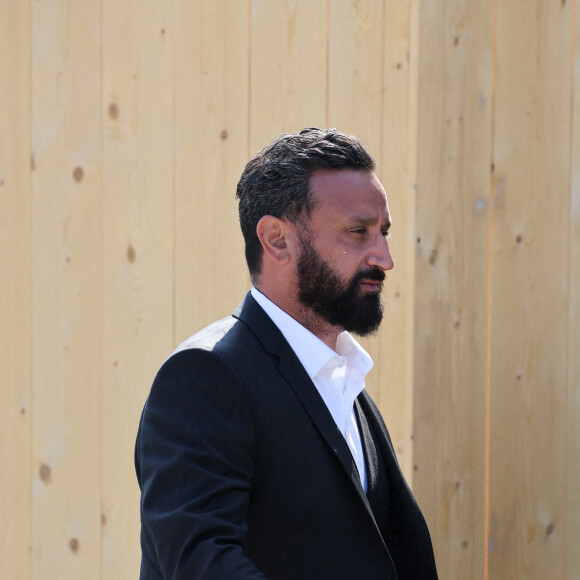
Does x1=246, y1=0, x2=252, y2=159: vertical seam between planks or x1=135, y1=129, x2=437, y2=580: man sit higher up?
x1=246, y1=0, x2=252, y2=159: vertical seam between planks

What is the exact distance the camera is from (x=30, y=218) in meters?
2.88

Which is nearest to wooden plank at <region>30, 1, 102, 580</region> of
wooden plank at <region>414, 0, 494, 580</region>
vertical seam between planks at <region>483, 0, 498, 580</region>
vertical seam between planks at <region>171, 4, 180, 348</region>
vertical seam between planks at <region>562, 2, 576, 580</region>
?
vertical seam between planks at <region>171, 4, 180, 348</region>

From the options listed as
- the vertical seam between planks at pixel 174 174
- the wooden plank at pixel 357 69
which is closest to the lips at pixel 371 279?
the wooden plank at pixel 357 69

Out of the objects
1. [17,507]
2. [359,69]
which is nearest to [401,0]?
[359,69]

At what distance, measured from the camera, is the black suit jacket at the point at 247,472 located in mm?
1353

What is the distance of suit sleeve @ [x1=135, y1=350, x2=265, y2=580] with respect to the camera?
1335 millimetres

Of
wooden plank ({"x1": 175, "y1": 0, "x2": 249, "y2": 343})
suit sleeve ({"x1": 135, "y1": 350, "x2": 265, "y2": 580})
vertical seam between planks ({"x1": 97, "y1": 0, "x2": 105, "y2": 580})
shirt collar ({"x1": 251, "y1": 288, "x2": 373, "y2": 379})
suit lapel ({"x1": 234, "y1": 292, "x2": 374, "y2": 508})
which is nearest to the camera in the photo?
suit sleeve ({"x1": 135, "y1": 350, "x2": 265, "y2": 580})

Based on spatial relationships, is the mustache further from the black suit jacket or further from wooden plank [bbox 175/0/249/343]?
wooden plank [bbox 175/0/249/343]

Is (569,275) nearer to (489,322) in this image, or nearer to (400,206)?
(489,322)

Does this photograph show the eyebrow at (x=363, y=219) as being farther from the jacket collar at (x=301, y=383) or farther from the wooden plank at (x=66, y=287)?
the wooden plank at (x=66, y=287)

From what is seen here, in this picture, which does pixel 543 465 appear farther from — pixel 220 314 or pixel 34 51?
pixel 34 51

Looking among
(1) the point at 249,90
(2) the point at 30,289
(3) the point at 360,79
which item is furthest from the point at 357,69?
(2) the point at 30,289

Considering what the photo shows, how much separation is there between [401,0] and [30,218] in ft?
4.08

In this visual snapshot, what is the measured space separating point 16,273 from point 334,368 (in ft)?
4.99
